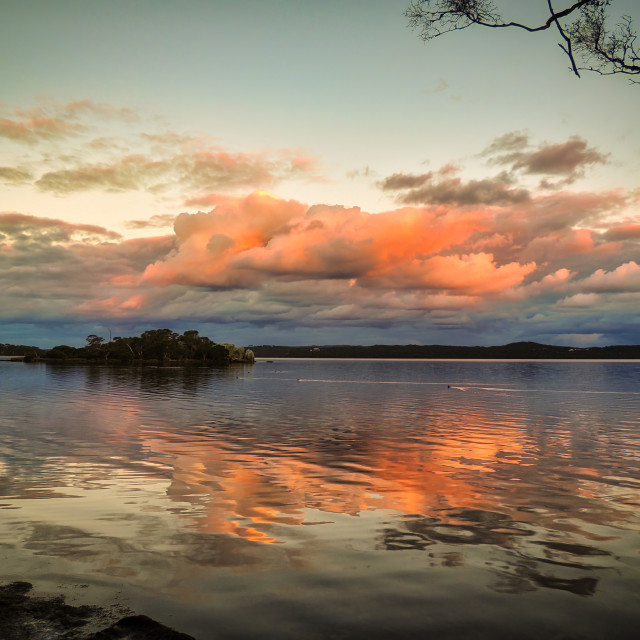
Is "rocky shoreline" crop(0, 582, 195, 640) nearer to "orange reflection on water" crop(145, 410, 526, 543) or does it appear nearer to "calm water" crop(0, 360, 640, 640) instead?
"calm water" crop(0, 360, 640, 640)

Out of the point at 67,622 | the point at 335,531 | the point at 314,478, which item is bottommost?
the point at 314,478

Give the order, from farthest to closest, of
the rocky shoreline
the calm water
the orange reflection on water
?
1. the orange reflection on water
2. the calm water
3. the rocky shoreline

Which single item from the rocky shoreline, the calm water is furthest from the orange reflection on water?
the rocky shoreline

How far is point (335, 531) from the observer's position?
1395 centimetres

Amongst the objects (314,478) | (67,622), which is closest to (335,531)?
(314,478)

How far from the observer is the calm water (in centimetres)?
927

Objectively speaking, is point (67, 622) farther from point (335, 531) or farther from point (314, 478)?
point (314, 478)

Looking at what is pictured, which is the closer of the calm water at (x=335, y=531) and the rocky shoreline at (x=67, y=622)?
the rocky shoreline at (x=67, y=622)

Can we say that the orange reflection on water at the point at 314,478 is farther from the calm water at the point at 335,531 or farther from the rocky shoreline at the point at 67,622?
the rocky shoreline at the point at 67,622

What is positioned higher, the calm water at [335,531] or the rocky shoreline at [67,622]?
the rocky shoreline at [67,622]

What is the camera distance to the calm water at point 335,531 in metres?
9.27

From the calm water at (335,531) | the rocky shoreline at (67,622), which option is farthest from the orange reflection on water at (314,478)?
the rocky shoreline at (67,622)

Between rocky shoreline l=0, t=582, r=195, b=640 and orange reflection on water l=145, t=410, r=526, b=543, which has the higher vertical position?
rocky shoreline l=0, t=582, r=195, b=640

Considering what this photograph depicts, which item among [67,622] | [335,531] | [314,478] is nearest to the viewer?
[67,622]
